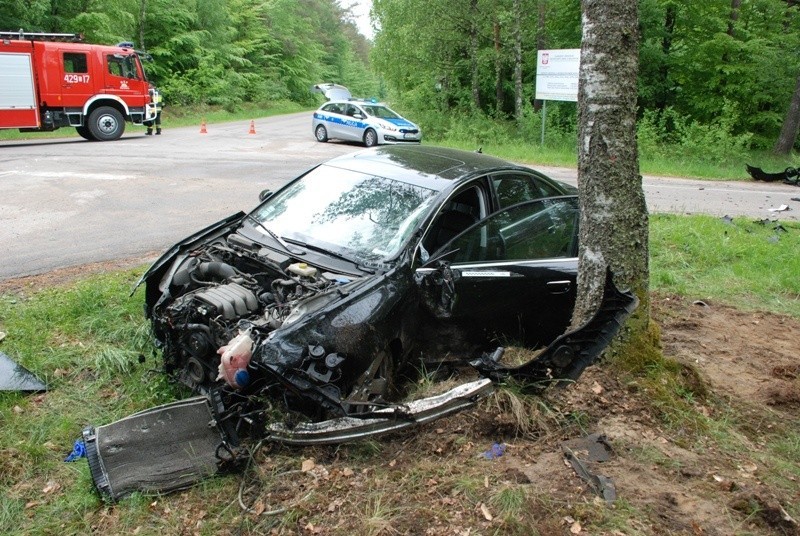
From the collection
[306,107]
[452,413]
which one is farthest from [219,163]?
[306,107]

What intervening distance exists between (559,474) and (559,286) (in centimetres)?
188

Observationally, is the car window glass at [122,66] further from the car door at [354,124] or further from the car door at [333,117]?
the car door at [354,124]

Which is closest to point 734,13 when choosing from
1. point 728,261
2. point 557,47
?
point 557,47

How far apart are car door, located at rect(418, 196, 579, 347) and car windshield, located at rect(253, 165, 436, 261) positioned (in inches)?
14.4

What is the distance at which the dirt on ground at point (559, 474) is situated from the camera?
297cm

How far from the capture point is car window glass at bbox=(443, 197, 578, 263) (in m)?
4.54

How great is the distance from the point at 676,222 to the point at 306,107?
143 feet

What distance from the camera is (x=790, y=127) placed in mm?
20125

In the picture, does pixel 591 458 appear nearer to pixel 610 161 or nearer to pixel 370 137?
pixel 610 161

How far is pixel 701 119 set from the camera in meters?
22.8

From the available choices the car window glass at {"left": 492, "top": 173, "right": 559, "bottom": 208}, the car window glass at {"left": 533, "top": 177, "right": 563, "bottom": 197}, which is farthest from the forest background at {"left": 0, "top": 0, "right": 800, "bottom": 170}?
the car window glass at {"left": 492, "top": 173, "right": 559, "bottom": 208}

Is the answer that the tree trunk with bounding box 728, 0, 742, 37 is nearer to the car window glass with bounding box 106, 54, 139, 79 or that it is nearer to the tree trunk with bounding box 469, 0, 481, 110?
the tree trunk with bounding box 469, 0, 481, 110

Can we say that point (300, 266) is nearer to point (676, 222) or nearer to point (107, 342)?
point (107, 342)

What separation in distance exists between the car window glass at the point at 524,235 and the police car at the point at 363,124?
50.8 ft
